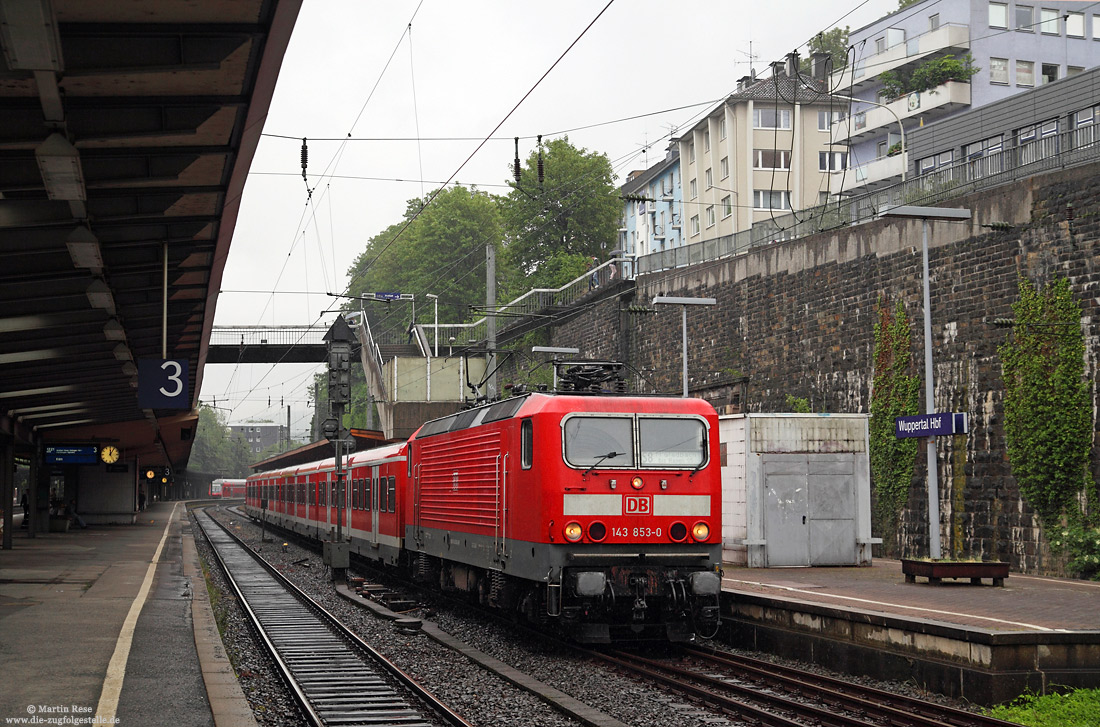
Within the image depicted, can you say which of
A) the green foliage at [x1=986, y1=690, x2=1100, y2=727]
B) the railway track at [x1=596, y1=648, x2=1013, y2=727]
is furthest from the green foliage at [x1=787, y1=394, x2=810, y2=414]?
the green foliage at [x1=986, y1=690, x2=1100, y2=727]

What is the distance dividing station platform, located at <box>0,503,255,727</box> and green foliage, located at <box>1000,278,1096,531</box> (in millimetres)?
12923

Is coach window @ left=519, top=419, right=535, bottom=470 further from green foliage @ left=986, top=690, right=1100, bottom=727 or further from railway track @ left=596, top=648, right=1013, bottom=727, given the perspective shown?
green foliage @ left=986, top=690, right=1100, bottom=727

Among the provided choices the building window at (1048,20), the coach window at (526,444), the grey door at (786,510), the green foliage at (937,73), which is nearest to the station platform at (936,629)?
the grey door at (786,510)

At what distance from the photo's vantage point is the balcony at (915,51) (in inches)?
1849

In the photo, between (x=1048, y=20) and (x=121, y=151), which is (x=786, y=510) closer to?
(x=121, y=151)

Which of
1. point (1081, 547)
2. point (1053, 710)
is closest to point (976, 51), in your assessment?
point (1081, 547)

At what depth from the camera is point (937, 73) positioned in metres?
46.8

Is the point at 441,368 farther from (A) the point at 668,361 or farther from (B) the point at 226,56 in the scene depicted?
(B) the point at 226,56

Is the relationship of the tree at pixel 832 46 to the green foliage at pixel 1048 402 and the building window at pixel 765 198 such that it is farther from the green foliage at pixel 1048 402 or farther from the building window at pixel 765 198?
the green foliage at pixel 1048 402

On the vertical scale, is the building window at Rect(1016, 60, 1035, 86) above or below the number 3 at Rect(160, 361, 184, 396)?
above

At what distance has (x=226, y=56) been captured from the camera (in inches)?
299

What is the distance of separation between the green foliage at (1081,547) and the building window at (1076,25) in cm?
3774

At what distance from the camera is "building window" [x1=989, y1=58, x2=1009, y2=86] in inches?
1852

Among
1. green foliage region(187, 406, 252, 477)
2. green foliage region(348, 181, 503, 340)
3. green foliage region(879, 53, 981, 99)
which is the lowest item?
green foliage region(187, 406, 252, 477)
